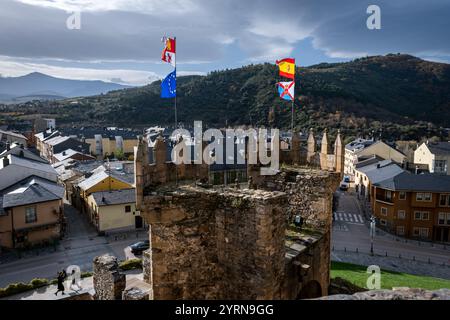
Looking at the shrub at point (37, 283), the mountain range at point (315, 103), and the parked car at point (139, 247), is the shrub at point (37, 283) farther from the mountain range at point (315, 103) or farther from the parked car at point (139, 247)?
the mountain range at point (315, 103)

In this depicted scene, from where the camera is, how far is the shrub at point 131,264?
2964cm

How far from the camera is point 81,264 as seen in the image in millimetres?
31828

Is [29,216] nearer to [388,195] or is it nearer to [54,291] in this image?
[54,291]

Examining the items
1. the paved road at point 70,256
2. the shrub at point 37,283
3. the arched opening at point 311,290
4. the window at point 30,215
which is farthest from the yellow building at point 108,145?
the arched opening at point 311,290

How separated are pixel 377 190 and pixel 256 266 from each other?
41.9m

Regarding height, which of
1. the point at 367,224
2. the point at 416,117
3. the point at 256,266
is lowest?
the point at 367,224

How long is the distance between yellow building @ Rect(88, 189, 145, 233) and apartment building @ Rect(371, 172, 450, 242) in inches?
1272

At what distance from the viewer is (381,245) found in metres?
41.8

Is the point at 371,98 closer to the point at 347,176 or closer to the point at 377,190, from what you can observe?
the point at 347,176

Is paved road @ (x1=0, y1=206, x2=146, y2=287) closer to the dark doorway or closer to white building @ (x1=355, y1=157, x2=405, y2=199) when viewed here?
the dark doorway

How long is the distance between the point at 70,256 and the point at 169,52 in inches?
1064

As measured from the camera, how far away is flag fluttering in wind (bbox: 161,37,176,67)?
14406 mm

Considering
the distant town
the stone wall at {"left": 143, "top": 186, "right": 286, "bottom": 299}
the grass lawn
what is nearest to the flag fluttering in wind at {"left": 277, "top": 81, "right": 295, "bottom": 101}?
the distant town
